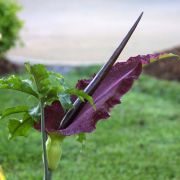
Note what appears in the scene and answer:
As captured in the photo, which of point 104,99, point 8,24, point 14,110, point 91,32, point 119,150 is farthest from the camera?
point 91,32

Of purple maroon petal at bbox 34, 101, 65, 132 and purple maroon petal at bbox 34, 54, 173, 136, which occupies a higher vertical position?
purple maroon petal at bbox 34, 54, 173, 136

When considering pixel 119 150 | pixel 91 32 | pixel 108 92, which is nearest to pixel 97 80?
pixel 108 92

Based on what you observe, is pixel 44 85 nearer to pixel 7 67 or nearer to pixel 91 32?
pixel 7 67

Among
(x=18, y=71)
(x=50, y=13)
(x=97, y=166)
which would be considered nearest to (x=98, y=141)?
(x=97, y=166)

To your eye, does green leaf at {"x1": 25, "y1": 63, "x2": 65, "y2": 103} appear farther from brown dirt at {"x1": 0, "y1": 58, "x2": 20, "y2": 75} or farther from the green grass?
brown dirt at {"x1": 0, "y1": 58, "x2": 20, "y2": 75}

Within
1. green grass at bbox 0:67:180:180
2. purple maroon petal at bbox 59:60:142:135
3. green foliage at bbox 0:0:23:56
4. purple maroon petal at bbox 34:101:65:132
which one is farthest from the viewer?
green foliage at bbox 0:0:23:56

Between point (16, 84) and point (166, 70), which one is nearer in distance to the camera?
point (16, 84)

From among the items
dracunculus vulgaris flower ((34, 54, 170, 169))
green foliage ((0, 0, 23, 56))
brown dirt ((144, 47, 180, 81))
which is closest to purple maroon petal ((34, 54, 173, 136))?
dracunculus vulgaris flower ((34, 54, 170, 169))
